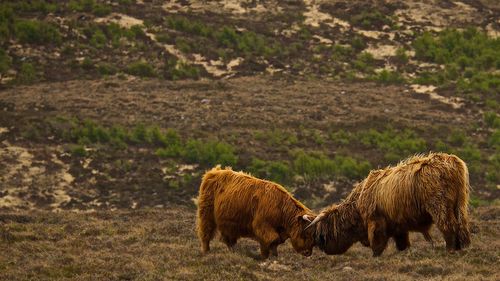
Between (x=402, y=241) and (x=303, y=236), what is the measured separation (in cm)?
174

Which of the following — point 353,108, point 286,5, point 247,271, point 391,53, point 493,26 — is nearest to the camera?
point 247,271

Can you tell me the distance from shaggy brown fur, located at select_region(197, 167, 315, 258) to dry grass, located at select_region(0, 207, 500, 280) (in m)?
0.30

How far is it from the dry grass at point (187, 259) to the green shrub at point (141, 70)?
2329 cm

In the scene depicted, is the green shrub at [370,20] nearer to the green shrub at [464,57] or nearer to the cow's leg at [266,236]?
the green shrub at [464,57]

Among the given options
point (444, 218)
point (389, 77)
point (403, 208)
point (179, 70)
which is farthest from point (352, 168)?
point (444, 218)

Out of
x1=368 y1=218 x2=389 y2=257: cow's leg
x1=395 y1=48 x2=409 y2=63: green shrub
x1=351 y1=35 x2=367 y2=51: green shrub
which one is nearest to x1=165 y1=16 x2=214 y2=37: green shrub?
x1=351 y1=35 x2=367 y2=51: green shrub

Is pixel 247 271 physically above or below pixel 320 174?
above

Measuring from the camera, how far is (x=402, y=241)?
13.9 meters

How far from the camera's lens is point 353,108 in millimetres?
35562

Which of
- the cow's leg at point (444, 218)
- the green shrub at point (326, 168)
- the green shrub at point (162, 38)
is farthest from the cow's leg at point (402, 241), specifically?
the green shrub at point (162, 38)

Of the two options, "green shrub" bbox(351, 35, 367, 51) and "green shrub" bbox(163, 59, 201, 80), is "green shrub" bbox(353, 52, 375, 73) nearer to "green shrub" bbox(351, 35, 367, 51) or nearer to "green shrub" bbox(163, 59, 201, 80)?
"green shrub" bbox(351, 35, 367, 51)

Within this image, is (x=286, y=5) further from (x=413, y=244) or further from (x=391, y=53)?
(x=413, y=244)

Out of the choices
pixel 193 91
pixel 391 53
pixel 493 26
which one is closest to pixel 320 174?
pixel 193 91

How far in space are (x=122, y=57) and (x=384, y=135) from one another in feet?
51.3
